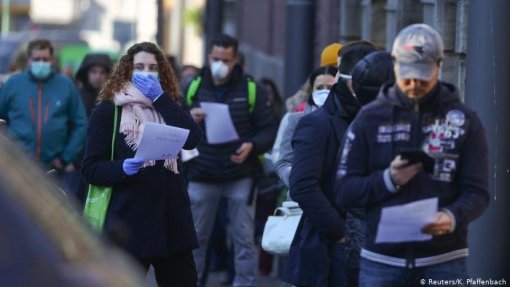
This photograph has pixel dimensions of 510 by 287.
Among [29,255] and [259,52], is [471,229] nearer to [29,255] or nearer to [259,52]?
[29,255]

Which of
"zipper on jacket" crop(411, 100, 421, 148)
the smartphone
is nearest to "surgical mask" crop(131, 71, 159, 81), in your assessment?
"zipper on jacket" crop(411, 100, 421, 148)

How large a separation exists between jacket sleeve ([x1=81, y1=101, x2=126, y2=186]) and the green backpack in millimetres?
3237

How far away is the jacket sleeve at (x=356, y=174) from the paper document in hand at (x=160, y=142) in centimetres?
164

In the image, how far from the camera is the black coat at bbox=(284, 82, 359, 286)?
22.6 feet

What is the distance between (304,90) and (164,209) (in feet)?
8.13

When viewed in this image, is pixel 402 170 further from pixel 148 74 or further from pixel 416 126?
pixel 148 74

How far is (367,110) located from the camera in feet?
18.9

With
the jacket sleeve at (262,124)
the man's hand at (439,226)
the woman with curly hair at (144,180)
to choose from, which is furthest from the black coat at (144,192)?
the jacket sleeve at (262,124)

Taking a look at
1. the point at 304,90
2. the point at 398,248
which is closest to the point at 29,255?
the point at 398,248

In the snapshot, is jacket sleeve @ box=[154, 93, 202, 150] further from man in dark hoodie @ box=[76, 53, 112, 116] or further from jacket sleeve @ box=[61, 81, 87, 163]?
man in dark hoodie @ box=[76, 53, 112, 116]

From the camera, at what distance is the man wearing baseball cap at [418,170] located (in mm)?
5621

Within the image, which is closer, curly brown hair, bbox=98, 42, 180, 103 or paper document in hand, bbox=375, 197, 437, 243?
paper document in hand, bbox=375, 197, 437, 243

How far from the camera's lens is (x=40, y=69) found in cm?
1219

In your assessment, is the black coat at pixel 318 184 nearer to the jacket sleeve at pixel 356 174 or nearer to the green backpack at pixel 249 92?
the jacket sleeve at pixel 356 174
